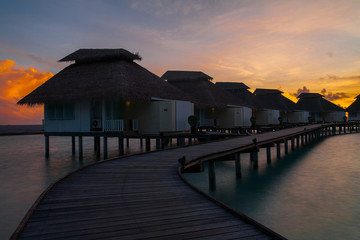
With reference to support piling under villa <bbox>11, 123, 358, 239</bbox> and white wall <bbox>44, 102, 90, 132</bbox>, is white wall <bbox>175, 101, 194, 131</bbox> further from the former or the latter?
support piling under villa <bbox>11, 123, 358, 239</bbox>

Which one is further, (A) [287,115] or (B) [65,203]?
(A) [287,115]

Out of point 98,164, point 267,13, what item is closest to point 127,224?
point 98,164

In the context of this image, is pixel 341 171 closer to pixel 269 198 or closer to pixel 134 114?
pixel 269 198

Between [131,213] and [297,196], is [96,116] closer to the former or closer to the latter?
[297,196]

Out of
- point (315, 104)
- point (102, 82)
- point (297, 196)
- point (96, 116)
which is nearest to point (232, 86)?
point (315, 104)

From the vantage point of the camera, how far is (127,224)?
3.83 metres

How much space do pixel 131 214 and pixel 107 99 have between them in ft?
40.1

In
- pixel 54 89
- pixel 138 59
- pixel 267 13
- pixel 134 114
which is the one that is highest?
pixel 267 13

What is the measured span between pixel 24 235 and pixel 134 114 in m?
15.4

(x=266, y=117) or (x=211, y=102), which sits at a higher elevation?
(x=211, y=102)

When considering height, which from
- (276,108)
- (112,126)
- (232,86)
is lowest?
(112,126)

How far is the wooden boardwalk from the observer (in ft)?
11.6

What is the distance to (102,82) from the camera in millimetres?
16984

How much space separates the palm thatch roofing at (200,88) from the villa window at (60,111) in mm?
13079
